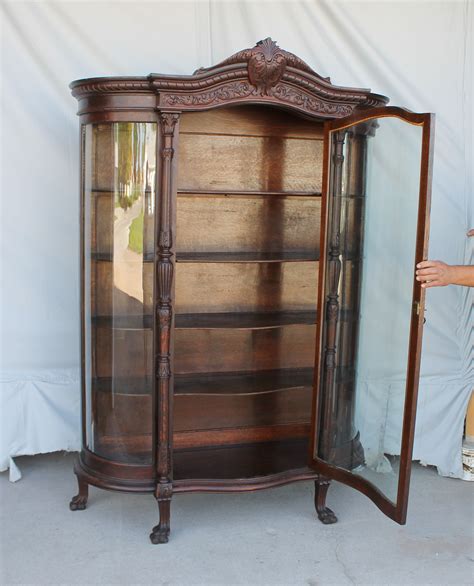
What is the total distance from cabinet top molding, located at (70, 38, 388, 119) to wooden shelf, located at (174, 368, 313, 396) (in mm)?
1100

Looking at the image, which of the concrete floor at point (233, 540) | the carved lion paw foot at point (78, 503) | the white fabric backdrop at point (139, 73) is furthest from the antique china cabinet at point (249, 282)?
the white fabric backdrop at point (139, 73)

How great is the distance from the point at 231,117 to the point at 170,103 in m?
0.57

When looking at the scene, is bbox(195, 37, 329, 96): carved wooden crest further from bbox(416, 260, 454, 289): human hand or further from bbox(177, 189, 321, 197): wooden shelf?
bbox(416, 260, 454, 289): human hand

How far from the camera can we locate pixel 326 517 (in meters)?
2.80

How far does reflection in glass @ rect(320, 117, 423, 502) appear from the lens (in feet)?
8.09

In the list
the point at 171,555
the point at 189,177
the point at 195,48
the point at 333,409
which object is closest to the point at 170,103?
the point at 189,177

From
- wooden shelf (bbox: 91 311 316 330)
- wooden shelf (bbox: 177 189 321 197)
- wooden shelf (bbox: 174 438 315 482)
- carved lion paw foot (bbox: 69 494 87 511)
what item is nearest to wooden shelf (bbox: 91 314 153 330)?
wooden shelf (bbox: 91 311 316 330)

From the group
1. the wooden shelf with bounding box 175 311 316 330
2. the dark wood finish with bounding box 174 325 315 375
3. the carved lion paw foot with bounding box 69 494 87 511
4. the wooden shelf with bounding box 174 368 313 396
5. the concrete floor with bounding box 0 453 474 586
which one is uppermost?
the wooden shelf with bounding box 175 311 316 330

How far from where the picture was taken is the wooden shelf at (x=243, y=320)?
2.85 meters

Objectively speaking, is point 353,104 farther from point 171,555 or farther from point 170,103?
point 171,555

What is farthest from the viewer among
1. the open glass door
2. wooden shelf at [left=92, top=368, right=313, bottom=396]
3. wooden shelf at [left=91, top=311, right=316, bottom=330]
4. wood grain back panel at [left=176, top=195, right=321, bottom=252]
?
wood grain back panel at [left=176, top=195, right=321, bottom=252]

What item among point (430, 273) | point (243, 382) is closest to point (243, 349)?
point (243, 382)

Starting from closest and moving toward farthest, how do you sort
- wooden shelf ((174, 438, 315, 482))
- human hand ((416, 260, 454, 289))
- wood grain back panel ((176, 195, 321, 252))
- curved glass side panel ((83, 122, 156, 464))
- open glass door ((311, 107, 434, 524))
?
1. human hand ((416, 260, 454, 289))
2. open glass door ((311, 107, 434, 524))
3. curved glass side panel ((83, 122, 156, 464))
4. wooden shelf ((174, 438, 315, 482))
5. wood grain back panel ((176, 195, 321, 252))

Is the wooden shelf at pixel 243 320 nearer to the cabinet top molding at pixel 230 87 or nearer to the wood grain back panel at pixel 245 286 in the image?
the wood grain back panel at pixel 245 286
